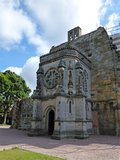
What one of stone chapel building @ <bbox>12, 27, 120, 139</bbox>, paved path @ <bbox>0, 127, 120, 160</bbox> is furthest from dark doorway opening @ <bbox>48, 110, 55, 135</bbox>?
paved path @ <bbox>0, 127, 120, 160</bbox>

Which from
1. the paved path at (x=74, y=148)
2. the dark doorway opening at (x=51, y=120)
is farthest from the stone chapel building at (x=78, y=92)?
the paved path at (x=74, y=148)

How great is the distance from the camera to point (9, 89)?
110 feet

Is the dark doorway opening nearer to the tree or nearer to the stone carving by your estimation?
the stone carving

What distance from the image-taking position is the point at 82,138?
13.8 metres

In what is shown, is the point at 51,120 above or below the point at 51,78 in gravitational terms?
below

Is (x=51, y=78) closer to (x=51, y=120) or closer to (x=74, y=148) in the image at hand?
(x=51, y=120)

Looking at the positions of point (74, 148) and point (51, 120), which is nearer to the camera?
point (74, 148)

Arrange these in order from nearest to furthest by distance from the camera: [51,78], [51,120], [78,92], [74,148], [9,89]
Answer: [74,148], [78,92], [51,120], [51,78], [9,89]

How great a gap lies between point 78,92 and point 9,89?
21526mm

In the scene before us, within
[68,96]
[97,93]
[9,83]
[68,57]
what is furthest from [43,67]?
[9,83]

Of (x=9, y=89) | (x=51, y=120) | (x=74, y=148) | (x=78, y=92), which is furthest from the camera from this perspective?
(x=9, y=89)

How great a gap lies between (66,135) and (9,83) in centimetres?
2222

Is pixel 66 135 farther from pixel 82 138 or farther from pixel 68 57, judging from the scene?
pixel 68 57

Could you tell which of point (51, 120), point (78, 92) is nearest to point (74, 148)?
point (78, 92)
